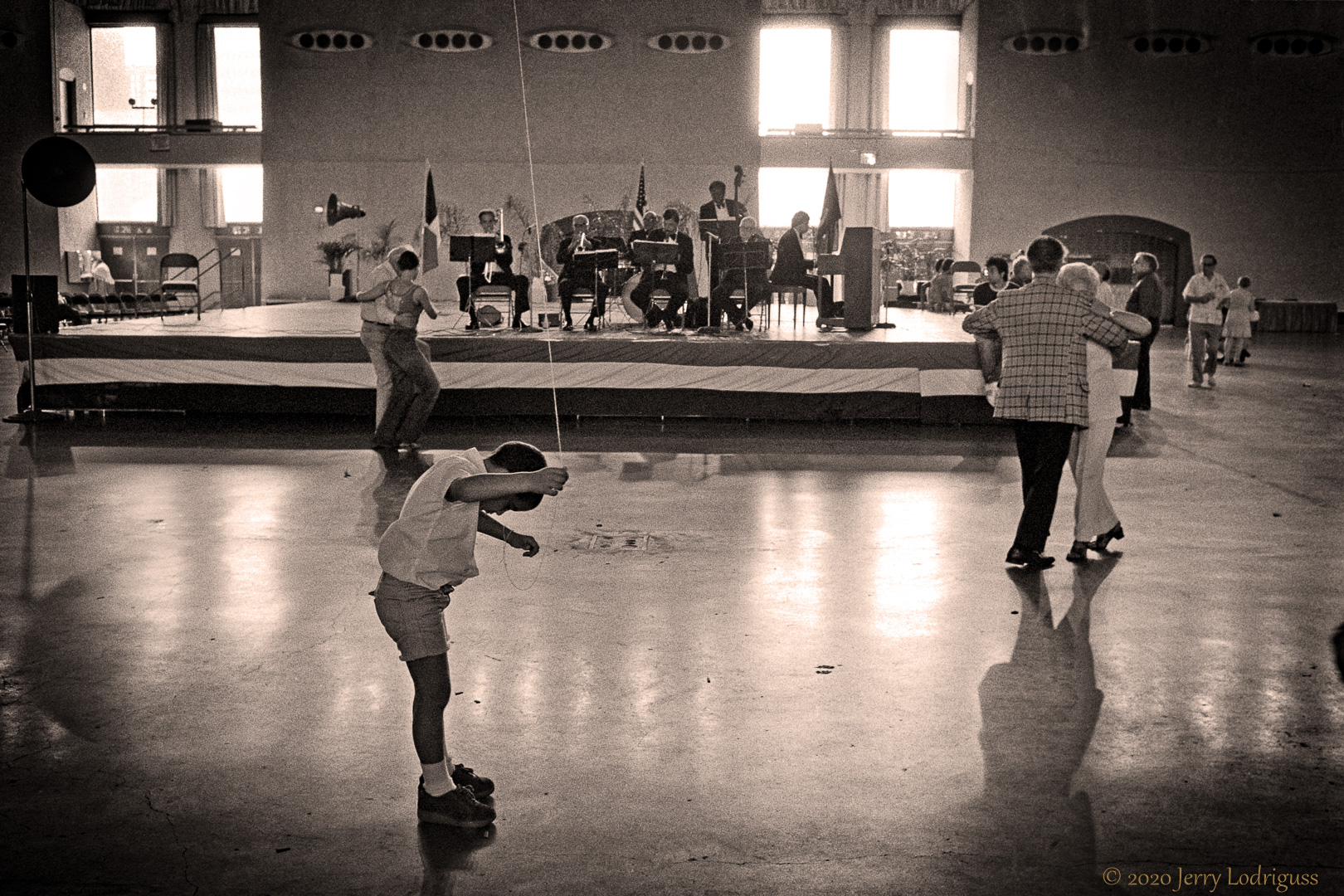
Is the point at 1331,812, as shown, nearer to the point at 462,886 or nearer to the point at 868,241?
the point at 462,886

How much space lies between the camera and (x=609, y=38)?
1077 inches

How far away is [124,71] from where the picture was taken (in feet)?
104

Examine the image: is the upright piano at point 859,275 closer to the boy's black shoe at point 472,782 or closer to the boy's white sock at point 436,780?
the boy's black shoe at point 472,782

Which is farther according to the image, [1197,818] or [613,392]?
[613,392]

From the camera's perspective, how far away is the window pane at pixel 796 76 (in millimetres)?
30422

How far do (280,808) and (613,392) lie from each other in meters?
9.07

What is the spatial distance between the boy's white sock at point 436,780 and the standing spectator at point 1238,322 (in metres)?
18.0

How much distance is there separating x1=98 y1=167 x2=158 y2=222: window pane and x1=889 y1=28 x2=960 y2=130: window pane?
1821 cm

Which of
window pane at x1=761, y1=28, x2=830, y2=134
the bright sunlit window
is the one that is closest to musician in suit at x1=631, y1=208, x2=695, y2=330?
window pane at x1=761, y1=28, x2=830, y2=134

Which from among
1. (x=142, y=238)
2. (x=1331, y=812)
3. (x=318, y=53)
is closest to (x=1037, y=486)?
(x=1331, y=812)

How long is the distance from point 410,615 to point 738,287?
10.8 m

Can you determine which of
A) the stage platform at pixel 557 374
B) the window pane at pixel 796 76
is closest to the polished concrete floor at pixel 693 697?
the stage platform at pixel 557 374

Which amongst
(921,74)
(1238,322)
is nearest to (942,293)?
(1238,322)

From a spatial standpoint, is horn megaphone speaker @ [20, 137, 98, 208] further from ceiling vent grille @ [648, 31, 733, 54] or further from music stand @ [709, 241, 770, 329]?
ceiling vent grille @ [648, 31, 733, 54]
